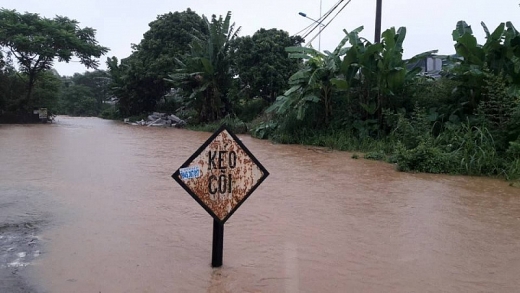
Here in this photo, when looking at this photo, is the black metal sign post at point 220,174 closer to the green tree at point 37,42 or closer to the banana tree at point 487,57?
the banana tree at point 487,57

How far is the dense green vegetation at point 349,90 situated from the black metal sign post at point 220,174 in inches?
257

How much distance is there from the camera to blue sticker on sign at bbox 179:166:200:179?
354 cm

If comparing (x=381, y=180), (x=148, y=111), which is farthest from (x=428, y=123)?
(x=148, y=111)

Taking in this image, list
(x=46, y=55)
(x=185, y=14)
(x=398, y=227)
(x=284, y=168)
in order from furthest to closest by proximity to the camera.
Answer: (x=185, y=14), (x=46, y=55), (x=284, y=168), (x=398, y=227)

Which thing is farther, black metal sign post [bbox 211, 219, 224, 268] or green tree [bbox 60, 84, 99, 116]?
green tree [bbox 60, 84, 99, 116]

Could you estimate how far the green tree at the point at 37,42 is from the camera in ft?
79.5

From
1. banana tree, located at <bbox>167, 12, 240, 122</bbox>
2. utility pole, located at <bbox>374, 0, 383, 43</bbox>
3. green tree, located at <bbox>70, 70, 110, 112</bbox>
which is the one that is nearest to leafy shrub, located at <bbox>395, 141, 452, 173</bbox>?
utility pole, located at <bbox>374, 0, 383, 43</bbox>

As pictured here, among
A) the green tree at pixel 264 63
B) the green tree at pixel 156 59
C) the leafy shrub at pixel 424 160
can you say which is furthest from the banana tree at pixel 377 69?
the green tree at pixel 156 59

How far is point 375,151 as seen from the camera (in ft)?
38.7

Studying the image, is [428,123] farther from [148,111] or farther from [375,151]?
[148,111]

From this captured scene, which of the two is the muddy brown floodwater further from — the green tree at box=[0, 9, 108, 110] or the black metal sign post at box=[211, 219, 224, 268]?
the green tree at box=[0, 9, 108, 110]

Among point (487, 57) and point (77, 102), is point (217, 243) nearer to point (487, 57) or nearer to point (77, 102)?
point (487, 57)

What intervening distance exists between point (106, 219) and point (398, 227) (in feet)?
11.0

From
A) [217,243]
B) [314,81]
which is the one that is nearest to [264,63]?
[314,81]
